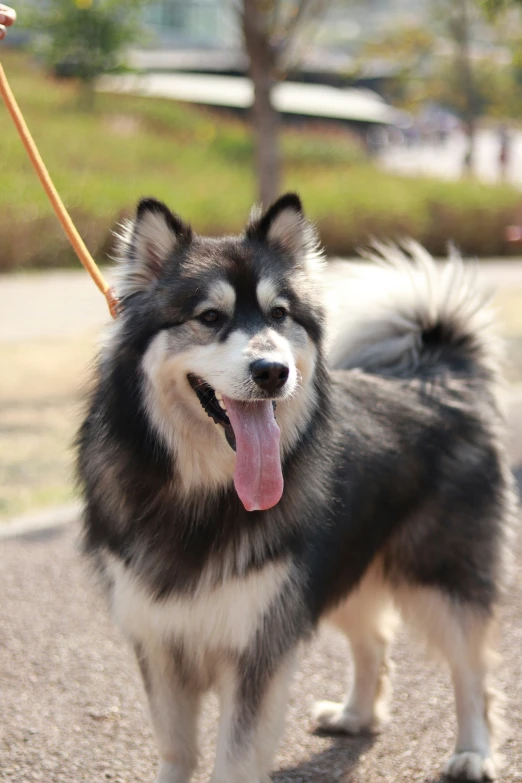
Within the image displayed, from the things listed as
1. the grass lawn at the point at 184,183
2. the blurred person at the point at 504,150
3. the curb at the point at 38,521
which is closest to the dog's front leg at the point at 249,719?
the curb at the point at 38,521

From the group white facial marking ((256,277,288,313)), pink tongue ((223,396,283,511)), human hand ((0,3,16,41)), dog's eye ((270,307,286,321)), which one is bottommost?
pink tongue ((223,396,283,511))

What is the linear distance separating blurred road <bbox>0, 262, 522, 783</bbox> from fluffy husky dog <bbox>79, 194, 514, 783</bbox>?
0.84 ft

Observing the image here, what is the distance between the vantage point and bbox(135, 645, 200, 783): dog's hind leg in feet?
10.6

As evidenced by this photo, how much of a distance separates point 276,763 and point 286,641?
2.39 feet

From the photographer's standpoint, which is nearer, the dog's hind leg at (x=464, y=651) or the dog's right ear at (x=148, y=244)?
the dog's right ear at (x=148, y=244)

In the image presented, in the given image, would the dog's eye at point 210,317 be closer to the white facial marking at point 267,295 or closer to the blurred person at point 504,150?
the white facial marking at point 267,295

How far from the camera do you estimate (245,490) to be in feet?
9.70

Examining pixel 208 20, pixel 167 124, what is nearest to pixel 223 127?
pixel 167 124

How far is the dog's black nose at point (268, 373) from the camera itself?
2.81 metres

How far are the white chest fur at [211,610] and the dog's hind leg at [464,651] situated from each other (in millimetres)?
811

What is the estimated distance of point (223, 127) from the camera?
2928 centimetres

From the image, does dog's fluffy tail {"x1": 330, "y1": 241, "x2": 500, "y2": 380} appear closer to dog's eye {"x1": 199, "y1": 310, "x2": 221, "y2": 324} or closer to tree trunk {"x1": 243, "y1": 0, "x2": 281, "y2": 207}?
dog's eye {"x1": 199, "y1": 310, "x2": 221, "y2": 324}

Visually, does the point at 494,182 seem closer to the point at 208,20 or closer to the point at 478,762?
the point at 478,762

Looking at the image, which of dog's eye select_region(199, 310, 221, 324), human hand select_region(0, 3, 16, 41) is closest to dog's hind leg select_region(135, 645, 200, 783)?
dog's eye select_region(199, 310, 221, 324)
